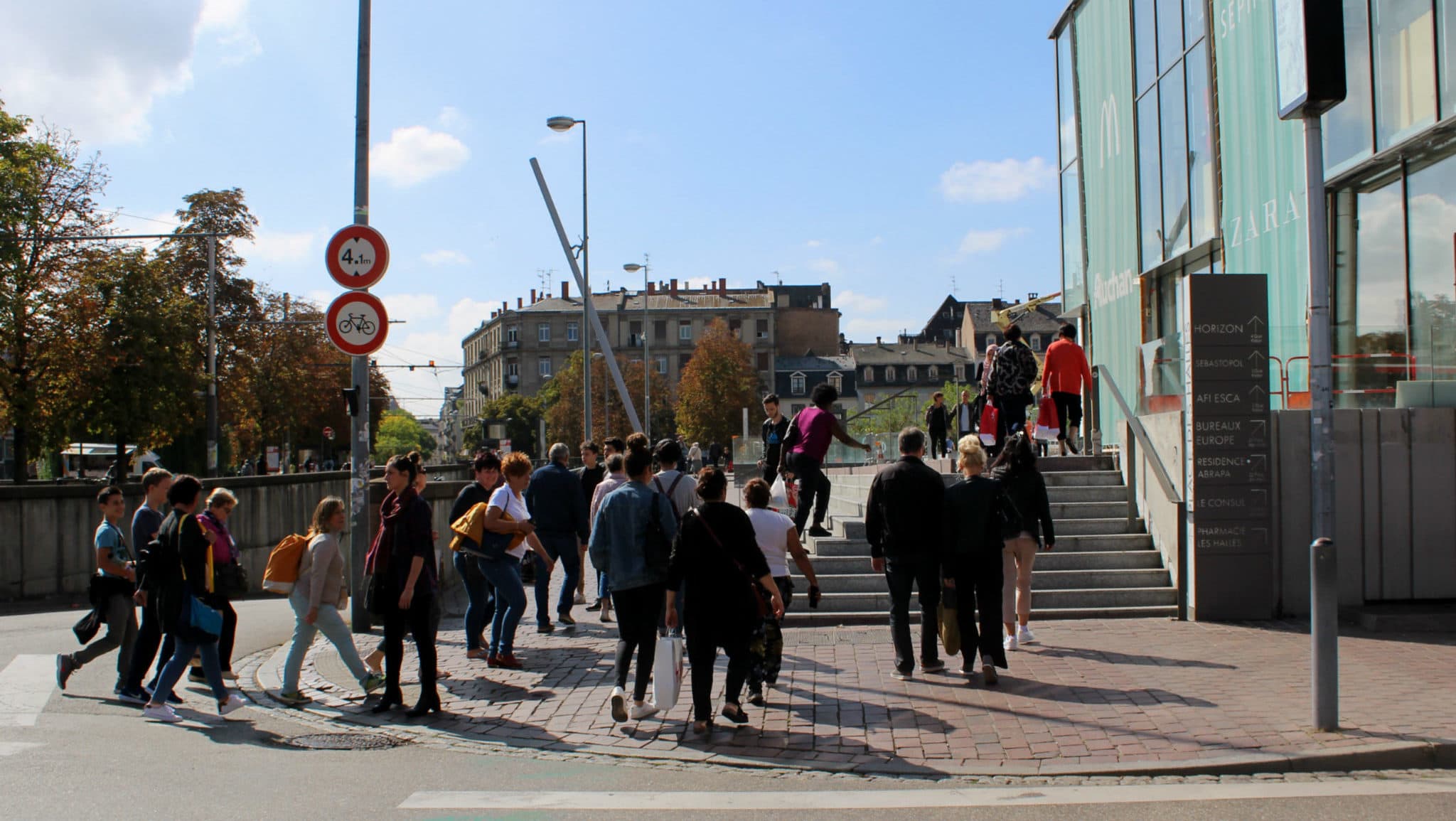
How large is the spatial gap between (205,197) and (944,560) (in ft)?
137

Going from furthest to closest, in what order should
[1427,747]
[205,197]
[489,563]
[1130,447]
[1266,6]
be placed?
[205,197]
[1266,6]
[1130,447]
[489,563]
[1427,747]

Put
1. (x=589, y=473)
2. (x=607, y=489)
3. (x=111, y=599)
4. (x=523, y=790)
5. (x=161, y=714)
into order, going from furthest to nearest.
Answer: (x=589, y=473)
(x=607, y=489)
(x=111, y=599)
(x=161, y=714)
(x=523, y=790)

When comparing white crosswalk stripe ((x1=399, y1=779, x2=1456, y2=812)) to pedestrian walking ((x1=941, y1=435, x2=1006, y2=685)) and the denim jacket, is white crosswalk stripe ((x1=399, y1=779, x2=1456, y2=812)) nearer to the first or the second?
the denim jacket

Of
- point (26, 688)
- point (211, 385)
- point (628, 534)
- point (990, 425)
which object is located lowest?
point (26, 688)

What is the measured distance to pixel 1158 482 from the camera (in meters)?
12.0

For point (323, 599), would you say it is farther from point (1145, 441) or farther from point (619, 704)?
point (1145, 441)

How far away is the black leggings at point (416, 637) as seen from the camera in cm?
803

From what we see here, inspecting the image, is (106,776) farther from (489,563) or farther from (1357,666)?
(1357,666)

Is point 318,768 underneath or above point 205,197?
underneath

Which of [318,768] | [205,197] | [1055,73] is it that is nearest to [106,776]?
[318,768]

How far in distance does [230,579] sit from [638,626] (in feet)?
9.96

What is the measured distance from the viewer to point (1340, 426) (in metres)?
11.4

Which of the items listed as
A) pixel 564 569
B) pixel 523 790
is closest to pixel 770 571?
pixel 523 790

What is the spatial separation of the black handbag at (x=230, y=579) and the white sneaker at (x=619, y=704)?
2870 millimetres
